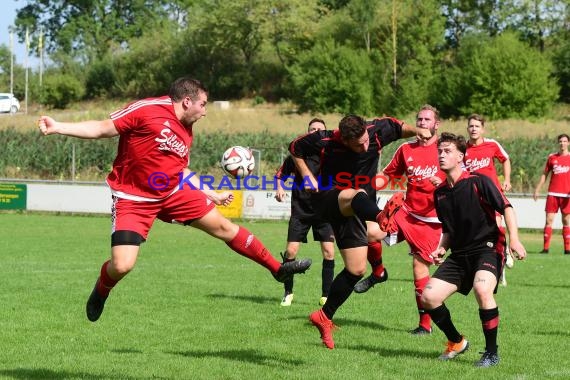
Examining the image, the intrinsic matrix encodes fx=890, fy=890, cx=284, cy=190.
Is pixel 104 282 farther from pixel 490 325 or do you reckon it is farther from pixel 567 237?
pixel 567 237

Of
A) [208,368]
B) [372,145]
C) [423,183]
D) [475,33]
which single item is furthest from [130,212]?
[475,33]

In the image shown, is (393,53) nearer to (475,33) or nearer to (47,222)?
(475,33)

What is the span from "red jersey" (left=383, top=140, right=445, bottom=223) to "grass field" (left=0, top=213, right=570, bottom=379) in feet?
3.86

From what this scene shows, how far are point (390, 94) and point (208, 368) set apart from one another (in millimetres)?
51394

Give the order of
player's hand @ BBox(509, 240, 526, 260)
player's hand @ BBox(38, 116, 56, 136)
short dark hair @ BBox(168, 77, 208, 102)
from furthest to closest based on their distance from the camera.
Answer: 1. short dark hair @ BBox(168, 77, 208, 102)
2. player's hand @ BBox(509, 240, 526, 260)
3. player's hand @ BBox(38, 116, 56, 136)

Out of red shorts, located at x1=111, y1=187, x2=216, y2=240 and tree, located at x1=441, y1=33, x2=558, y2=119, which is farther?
tree, located at x1=441, y1=33, x2=558, y2=119

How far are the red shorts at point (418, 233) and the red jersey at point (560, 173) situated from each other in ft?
32.6

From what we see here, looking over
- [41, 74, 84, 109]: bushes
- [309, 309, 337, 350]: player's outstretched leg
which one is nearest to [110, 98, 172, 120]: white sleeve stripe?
[309, 309, 337, 350]: player's outstretched leg

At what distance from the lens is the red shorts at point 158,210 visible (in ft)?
22.9

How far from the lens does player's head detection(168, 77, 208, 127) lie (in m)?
6.99

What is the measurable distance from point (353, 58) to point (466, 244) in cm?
5121

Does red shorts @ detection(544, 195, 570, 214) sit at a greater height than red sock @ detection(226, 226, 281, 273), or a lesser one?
greater

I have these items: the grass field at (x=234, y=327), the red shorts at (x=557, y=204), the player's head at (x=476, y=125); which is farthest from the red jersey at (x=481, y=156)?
the red shorts at (x=557, y=204)

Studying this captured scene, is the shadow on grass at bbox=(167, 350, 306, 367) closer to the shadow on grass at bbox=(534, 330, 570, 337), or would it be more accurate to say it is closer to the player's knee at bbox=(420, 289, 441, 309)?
the player's knee at bbox=(420, 289, 441, 309)
